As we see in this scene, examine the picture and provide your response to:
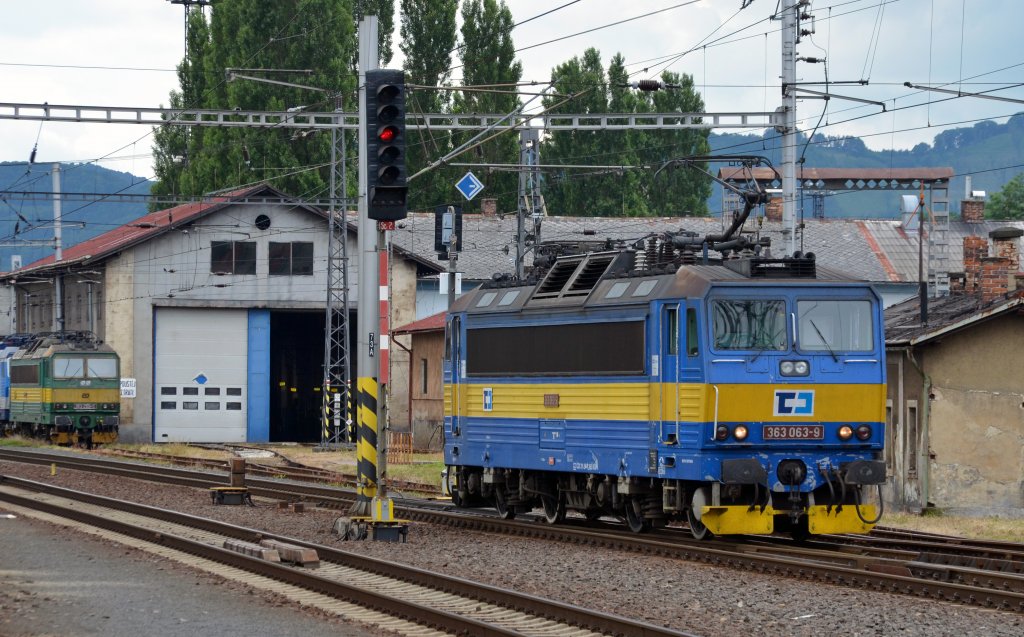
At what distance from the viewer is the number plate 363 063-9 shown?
647 inches

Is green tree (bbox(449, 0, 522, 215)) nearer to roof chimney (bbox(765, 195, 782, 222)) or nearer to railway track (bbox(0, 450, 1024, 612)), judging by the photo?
roof chimney (bbox(765, 195, 782, 222))

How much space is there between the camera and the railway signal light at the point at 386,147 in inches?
706

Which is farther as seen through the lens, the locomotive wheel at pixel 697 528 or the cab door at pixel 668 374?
the locomotive wheel at pixel 697 528

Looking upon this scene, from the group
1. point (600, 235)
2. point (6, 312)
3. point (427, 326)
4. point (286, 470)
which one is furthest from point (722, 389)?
point (6, 312)

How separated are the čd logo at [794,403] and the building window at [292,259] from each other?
125ft

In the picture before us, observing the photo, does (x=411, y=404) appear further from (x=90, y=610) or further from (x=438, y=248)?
(x=90, y=610)

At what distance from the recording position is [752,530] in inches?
647

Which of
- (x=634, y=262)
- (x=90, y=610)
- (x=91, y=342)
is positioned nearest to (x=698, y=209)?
(x=91, y=342)

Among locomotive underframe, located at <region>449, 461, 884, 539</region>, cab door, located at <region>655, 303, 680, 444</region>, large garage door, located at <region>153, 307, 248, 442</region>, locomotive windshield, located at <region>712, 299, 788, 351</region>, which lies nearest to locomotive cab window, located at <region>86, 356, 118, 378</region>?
large garage door, located at <region>153, 307, 248, 442</region>

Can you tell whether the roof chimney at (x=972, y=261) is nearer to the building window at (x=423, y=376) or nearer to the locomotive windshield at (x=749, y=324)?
the locomotive windshield at (x=749, y=324)

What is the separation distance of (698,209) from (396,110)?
58.5 meters

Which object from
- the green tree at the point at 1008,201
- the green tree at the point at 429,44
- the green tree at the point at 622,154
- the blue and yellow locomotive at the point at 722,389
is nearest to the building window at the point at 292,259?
the green tree at the point at 429,44

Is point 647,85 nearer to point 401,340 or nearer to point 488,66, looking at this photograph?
point 401,340

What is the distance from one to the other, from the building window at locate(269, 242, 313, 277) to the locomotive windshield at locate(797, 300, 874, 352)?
124 ft
